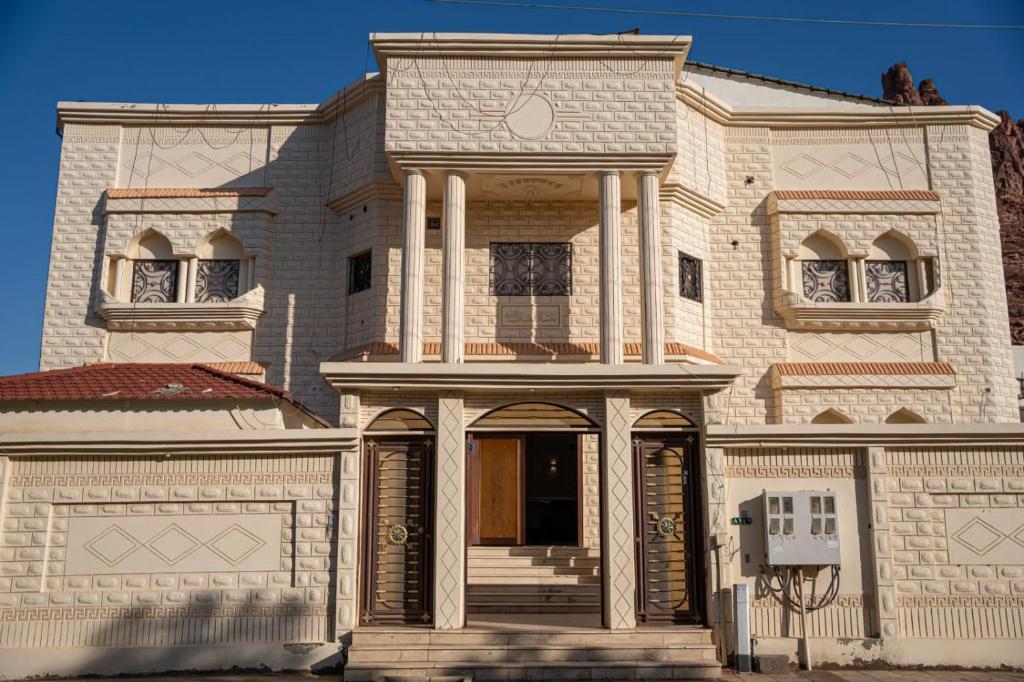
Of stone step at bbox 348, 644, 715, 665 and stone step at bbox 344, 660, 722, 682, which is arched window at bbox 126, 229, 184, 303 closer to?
stone step at bbox 348, 644, 715, 665

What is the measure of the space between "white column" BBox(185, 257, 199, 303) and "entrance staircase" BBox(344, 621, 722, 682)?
837 centimetres

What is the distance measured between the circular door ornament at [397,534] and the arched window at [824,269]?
30.0 ft

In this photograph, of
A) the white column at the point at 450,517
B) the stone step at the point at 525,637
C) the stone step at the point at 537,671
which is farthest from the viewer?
the white column at the point at 450,517

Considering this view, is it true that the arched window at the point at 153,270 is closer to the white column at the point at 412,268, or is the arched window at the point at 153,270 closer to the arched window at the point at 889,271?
the white column at the point at 412,268

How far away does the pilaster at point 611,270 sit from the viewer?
12.4 m

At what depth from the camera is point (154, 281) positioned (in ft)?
49.7

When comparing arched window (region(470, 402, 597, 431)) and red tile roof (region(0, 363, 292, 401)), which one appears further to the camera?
red tile roof (region(0, 363, 292, 401))

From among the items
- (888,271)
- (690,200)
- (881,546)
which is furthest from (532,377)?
(888,271)

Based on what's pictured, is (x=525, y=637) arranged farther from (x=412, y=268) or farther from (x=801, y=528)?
(x=412, y=268)

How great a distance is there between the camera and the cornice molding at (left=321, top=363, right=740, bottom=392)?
359 inches

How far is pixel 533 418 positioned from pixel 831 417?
7237 mm

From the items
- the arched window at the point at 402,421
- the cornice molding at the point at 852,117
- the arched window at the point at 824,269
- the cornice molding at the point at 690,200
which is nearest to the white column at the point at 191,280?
the arched window at the point at 402,421

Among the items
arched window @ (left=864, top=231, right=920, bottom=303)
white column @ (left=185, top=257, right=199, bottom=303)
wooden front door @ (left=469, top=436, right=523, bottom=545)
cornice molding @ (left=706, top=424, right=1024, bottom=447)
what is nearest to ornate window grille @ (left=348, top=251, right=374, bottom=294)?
white column @ (left=185, top=257, right=199, bottom=303)

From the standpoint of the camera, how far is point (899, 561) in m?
9.04
